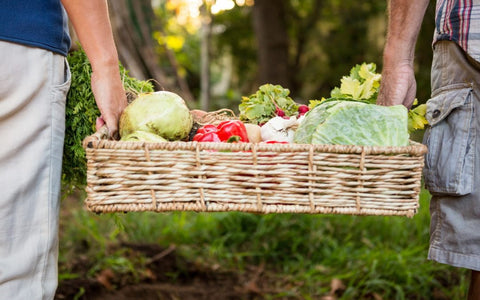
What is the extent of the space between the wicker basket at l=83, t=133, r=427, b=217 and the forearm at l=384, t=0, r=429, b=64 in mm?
592

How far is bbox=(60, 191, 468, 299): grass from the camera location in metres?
3.50

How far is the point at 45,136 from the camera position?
5.59ft

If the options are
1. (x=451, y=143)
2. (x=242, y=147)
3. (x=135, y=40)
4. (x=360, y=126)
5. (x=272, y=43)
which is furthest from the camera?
(x=272, y=43)

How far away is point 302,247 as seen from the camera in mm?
4074

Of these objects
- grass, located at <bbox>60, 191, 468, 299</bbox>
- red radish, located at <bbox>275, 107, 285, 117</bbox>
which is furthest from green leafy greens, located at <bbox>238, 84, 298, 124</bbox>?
grass, located at <bbox>60, 191, 468, 299</bbox>

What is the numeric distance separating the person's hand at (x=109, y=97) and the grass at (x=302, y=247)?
4.79 feet

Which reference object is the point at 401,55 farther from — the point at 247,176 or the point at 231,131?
the point at 247,176

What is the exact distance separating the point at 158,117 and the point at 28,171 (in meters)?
0.50

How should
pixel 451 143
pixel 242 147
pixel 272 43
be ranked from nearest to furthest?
1. pixel 242 147
2. pixel 451 143
3. pixel 272 43

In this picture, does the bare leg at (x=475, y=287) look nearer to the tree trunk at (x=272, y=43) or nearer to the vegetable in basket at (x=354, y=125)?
the vegetable in basket at (x=354, y=125)

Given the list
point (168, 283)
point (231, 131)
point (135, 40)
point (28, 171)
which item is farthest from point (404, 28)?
point (135, 40)

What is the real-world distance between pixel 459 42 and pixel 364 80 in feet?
1.47

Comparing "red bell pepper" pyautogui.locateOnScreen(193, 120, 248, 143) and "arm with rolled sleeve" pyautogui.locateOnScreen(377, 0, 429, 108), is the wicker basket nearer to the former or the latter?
"red bell pepper" pyautogui.locateOnScreen(193, 120, 248, 143)

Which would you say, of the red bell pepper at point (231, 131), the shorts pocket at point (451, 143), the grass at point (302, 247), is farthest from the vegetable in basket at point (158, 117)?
the grass at point (302, 247)
